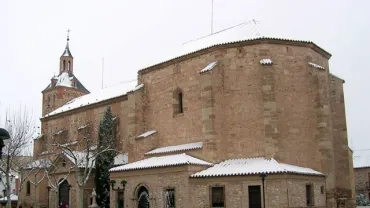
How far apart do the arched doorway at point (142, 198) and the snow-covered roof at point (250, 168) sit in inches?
147

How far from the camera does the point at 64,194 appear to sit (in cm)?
3622

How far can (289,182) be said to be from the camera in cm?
2367

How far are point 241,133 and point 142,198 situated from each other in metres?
7.32

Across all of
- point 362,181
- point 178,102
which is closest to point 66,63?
point 178,102

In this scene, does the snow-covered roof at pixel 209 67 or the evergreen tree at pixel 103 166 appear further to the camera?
the evergreen tree at pixel 103 166

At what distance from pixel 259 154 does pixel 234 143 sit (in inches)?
68.8

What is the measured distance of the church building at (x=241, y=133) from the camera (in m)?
24.9

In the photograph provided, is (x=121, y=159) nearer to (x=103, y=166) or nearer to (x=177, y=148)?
(x=103, y=166)

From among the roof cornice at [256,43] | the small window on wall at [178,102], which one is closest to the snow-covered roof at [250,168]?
the small window on wall at [178,102]

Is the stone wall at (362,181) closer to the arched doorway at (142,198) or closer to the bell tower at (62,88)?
the bell tower at (62,88)

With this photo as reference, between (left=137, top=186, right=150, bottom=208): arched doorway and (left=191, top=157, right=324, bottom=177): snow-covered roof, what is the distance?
373 cm

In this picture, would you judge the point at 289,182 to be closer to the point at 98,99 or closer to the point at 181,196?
the point at 181,196

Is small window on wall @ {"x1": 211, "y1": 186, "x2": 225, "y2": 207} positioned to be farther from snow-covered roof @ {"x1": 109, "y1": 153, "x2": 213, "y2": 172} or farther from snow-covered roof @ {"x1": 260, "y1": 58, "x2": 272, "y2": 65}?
snow-covered roof @ {"x1": 260, "y1": 58, "x2": 272, "y2": 65}

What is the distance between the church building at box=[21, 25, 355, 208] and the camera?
81.7 ft
